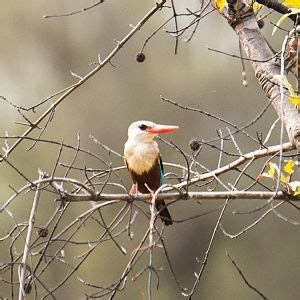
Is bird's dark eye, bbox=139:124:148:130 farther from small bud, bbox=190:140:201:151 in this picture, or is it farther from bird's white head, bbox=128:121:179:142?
small bud, bbox=190:140:201:151

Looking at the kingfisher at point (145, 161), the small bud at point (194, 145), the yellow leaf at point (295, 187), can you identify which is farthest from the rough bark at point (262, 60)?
the kingfisher at point (145, 161)

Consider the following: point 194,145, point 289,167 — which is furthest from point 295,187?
point 194,145

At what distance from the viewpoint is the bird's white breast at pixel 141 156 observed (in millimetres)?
2975

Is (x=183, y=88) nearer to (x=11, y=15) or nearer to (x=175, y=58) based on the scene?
(x=175, y=58)

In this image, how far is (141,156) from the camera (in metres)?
2.99

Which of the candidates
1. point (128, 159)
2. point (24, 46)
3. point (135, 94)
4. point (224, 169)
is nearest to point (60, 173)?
point (135, 94)

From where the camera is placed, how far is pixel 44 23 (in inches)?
443

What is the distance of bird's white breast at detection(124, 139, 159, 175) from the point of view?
117 inches

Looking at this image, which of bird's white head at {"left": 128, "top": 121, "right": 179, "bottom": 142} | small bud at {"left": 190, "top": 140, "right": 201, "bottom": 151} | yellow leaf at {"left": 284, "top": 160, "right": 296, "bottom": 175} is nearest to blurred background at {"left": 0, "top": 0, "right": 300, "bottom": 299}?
bird's white head at {"left": 128, "top": 121, "right": 179, "bottom": 142}

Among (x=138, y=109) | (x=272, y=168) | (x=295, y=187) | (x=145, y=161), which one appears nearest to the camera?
(x=295, y=187)

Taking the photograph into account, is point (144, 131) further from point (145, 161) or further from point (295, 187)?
point (295, 187)

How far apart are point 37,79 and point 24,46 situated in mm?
618

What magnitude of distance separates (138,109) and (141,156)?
709 cm

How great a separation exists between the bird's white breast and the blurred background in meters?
5.82
